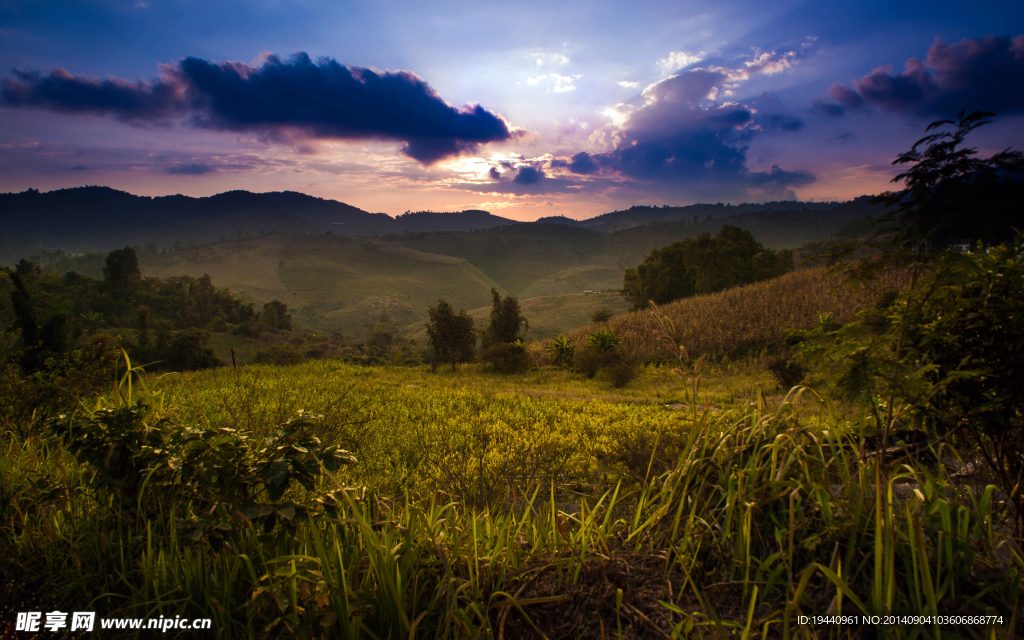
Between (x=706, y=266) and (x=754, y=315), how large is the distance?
15.3 metres

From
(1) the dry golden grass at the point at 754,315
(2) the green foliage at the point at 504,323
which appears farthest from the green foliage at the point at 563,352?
(2) the green foliage at the point at 504,323

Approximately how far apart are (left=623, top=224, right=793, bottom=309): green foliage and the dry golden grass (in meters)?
9.62

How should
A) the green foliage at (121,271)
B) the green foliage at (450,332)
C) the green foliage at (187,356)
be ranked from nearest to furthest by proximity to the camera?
1. the green foliage at (450,332)
2. the green foliage at (187,356)
3. the green foliage at (121,271)

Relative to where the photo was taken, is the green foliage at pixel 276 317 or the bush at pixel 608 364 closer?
the bush at pixel 608 364

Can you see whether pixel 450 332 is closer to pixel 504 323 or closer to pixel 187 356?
pixel 504 323

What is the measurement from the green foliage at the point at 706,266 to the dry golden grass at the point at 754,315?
9617mm

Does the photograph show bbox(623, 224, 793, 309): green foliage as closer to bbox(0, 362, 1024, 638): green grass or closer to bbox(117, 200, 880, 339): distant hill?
bbox(0, 362, 1024, 638): green grass

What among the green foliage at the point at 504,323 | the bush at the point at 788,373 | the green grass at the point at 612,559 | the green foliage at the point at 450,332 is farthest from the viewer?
the green foliage at the point at 504,323

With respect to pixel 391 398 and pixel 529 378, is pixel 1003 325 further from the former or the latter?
pixel 529 378

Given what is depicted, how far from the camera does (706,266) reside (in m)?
31.2

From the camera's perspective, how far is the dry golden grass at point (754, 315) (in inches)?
608

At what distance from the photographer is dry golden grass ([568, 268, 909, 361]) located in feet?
50.7

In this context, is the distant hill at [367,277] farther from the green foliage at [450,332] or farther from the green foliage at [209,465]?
the green foliage at [209,465]

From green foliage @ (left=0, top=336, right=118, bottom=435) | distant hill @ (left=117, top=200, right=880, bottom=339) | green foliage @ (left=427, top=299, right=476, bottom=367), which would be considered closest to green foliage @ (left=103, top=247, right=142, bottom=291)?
distant hill @ (left=117, top=200, right=880, bottom=339)
